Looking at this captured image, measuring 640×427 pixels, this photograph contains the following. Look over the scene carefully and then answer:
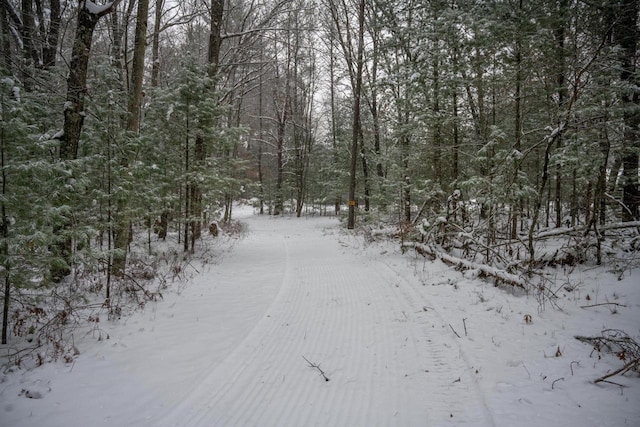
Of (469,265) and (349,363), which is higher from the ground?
(469,265)

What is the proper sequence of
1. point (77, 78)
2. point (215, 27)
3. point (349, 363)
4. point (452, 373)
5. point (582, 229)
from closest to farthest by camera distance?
1. point (452, 373)
2. point (349, 363)
3. point (77, 78)
4. point (582, 229)
5. point (215, 27)

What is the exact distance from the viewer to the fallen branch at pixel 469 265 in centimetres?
577

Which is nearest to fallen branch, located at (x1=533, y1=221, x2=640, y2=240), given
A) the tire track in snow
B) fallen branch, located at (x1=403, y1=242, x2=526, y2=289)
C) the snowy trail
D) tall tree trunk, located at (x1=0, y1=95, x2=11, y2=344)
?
fallen branch, located at (x1=403, y1=242, x2=526, y2=289)

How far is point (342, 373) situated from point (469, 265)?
185 inches

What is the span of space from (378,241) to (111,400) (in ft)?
33.4

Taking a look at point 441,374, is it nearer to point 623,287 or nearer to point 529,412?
point 529,412

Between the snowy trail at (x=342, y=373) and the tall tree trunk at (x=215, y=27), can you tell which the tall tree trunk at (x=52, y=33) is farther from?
the snowy trail at (x=342, y=373)

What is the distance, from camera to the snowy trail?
284 centimetres

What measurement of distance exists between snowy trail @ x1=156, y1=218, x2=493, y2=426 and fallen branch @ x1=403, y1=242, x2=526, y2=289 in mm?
1663

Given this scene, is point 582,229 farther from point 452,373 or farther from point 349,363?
A: point 349,363

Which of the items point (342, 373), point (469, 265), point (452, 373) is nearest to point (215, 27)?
point (469, 265)

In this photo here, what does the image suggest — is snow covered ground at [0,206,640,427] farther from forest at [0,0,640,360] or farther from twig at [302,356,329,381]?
forest at [0,0,640,360]

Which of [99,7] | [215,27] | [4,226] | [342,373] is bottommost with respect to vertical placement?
[342,373]

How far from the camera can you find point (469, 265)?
6918 millimetres
